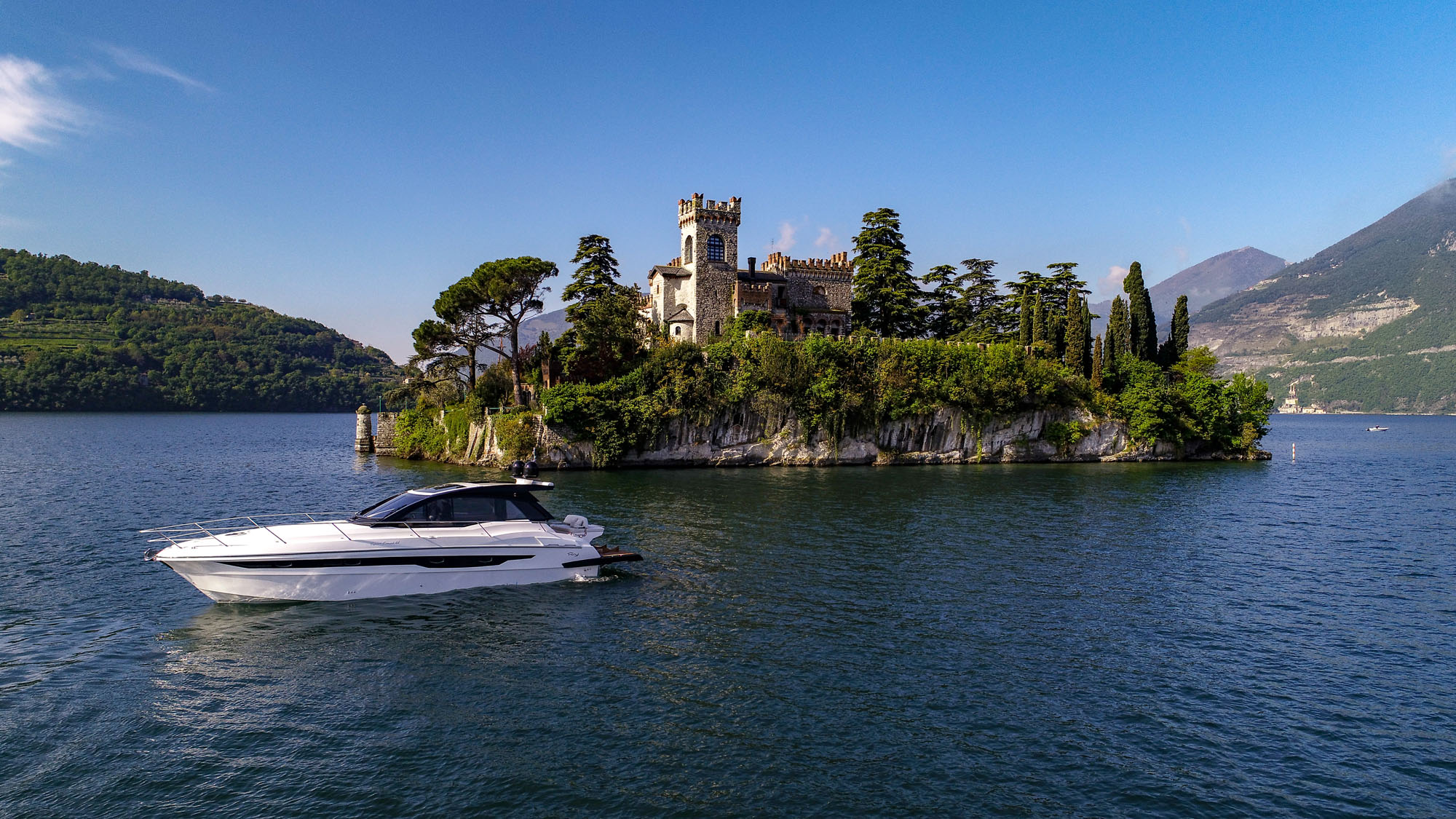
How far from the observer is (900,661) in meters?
15.7

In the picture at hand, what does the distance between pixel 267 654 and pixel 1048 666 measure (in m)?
16.5

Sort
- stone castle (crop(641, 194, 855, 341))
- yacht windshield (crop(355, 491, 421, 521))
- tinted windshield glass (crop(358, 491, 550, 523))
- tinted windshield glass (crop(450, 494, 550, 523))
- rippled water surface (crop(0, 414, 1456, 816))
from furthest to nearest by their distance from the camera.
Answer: stone castle (crop(641, 194, 855, 341)), tinted windshield glass (crop(450, 494, 550, 523)), tinted windshield glass (crop(358, 491, 550, 523)), yacht windshield (crop(355, 491, 421, 521)), rippled water surface (crop(0, 414, 1456, 816))

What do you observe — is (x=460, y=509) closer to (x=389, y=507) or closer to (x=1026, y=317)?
(x=389, y=507)

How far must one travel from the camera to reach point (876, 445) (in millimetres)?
63188

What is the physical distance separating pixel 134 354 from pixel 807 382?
166m

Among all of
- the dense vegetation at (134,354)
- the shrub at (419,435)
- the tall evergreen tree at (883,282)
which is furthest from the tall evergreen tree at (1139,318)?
the dense vegetation at (134,354)

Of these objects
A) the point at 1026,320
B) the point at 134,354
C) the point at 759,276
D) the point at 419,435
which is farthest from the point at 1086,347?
the point at 134,354

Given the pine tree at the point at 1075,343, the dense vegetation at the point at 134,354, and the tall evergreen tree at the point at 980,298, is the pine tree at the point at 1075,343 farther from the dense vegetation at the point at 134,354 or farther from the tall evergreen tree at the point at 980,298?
the dense vegetation at the point at 134,354

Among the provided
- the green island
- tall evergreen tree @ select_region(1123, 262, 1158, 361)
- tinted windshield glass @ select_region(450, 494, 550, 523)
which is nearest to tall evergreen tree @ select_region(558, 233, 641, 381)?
the green island

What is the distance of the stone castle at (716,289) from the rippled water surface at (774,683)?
41.1 meters

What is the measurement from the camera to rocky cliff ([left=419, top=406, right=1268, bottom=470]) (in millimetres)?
57969

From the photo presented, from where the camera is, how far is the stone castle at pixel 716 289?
227 feet

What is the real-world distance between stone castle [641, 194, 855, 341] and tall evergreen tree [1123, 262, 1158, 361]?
3041 cm

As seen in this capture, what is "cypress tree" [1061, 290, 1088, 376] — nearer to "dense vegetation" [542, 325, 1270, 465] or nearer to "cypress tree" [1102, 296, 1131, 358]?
"dense vegetation" [542, 325, 1270, 465]
